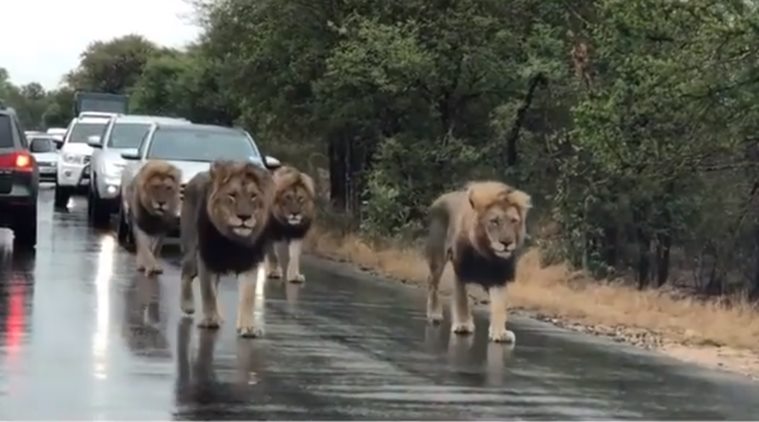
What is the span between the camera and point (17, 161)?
19172 millimetres

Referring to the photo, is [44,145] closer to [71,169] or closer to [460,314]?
[71,169]

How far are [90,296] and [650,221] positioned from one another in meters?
15.6

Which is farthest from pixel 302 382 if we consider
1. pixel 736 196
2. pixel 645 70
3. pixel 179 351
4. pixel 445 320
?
pixel 736 196

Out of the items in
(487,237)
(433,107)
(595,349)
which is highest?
(433,107)

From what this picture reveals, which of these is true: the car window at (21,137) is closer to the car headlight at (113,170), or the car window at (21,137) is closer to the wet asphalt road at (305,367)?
the wet asphalt road at (305,367)

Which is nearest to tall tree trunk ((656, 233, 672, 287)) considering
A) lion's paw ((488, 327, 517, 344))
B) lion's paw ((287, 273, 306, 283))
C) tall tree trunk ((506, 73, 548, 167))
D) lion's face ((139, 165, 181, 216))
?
tall tree trunk ((506, 73, 548, 167))

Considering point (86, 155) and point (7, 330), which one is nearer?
point (7, 330)

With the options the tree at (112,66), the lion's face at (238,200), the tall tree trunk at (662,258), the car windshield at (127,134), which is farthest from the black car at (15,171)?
the tree at (112,66)

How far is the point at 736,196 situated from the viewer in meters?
30.2

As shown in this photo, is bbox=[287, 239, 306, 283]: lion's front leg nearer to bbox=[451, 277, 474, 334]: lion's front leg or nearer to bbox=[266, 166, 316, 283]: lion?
bbox=[266, 166, 316, 283]: lion

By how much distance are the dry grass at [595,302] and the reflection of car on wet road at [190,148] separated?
252cm

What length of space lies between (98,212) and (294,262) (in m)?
9.73

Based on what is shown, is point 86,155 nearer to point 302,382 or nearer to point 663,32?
point 663,32

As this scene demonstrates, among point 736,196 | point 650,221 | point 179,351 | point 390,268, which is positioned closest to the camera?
point 179,351
